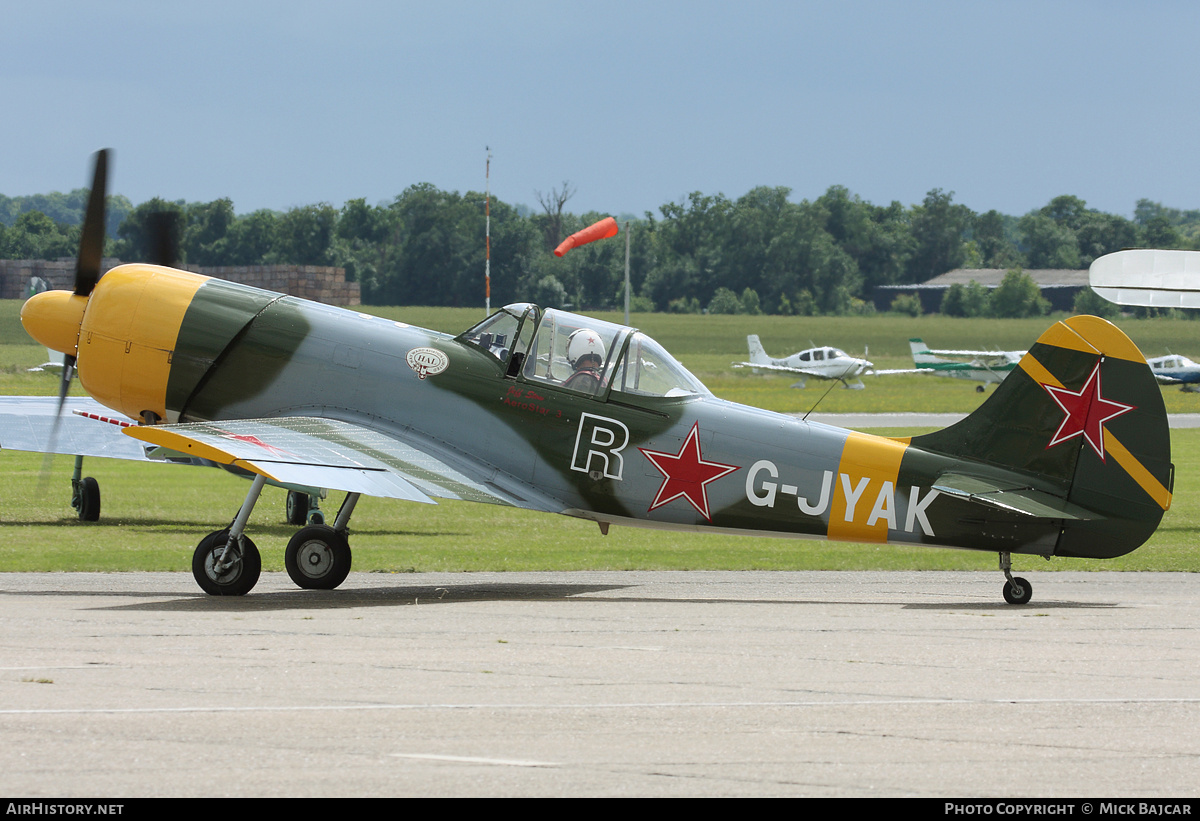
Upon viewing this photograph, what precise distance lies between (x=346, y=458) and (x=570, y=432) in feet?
6.74

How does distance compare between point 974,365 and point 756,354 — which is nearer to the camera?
point 974,365

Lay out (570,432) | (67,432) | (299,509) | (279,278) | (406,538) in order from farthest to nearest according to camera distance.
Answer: (279,278) → (299,509) → (67,432) → (406,538) → (570,432)

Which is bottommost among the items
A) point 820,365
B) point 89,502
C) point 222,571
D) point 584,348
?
point 89,502

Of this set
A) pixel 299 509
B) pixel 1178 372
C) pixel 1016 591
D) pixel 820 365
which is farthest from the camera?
pixel 820 365

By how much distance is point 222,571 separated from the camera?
12.7m

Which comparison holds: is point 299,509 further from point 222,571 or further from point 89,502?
point 222,571

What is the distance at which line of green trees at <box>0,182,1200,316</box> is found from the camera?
322 feet

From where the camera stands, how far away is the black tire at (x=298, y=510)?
19250mm

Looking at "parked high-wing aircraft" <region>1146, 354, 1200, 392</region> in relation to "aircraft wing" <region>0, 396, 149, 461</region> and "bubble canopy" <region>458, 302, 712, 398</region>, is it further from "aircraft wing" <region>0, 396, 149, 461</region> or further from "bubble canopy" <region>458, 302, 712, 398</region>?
"bubble canopy" <region>458, 302, 712, 398</region>

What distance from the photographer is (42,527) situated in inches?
760

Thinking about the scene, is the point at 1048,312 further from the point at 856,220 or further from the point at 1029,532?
the point at 1029,532

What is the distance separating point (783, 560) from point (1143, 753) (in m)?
10.2

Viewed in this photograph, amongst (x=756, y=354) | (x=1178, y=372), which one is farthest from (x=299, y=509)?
(x=756, y=354)

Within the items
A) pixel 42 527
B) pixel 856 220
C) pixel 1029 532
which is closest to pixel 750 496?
pixel 1029 532
